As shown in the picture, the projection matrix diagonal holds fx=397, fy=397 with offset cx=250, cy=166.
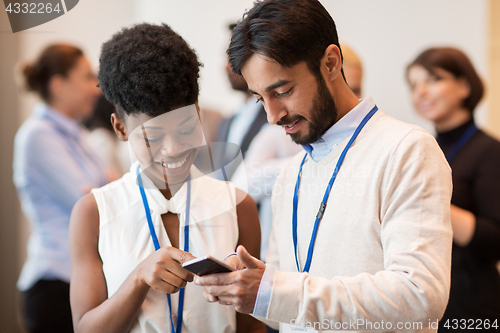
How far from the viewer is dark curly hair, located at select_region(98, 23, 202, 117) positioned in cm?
98

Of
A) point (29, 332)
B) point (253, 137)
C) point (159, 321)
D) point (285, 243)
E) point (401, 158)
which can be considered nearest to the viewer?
point (401, 158)

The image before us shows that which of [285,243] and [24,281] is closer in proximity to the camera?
[285,243]

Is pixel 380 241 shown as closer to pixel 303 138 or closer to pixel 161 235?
pixel 303 138

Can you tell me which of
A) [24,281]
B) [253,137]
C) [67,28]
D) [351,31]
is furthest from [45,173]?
[351,31]

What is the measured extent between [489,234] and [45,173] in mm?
2080

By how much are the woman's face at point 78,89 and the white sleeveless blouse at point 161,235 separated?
4.09 ft

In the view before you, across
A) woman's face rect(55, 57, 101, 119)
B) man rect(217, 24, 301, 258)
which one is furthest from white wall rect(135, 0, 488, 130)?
woman's face rect(55, 57, 101, 119)

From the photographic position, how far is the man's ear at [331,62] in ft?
3.46

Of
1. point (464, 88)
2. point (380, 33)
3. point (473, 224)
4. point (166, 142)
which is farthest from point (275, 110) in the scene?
point (464, 88)

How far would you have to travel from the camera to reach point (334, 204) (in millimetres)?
1022

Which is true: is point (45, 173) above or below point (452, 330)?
above

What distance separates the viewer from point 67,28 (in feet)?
5.36

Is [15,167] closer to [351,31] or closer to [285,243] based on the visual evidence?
[285,243]

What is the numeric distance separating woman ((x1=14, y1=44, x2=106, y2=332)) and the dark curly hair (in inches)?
39.8
